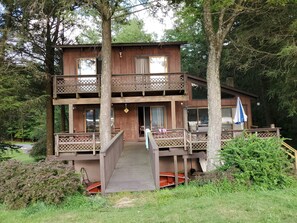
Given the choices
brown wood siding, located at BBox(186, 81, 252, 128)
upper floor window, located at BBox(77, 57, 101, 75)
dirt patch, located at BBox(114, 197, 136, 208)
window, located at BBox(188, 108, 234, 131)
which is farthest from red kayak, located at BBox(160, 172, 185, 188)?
upper floor window, located at BBox(77, 57, 101, 75)

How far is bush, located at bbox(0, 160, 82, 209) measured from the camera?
6258 mm

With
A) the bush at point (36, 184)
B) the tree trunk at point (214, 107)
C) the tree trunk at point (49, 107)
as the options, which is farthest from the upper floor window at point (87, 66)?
the bush at point (36, 184)

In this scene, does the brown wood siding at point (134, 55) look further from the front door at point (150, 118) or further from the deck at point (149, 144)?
the deck at point (149, 144)

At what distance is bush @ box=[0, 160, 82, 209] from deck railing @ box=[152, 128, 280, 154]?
6590 millimetres

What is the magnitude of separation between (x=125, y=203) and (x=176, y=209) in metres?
1.58

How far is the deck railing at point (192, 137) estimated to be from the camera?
12688mm

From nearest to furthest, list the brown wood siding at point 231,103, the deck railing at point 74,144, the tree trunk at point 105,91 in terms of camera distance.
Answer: the tree trunk at point 105,91 < the deck railing at point 74,144 < the brown wood siding at point 231,103

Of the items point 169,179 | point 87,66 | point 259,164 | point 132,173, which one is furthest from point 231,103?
point 259,164

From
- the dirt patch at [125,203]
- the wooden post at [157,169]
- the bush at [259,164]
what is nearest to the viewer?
the dirt patch at [125,203]

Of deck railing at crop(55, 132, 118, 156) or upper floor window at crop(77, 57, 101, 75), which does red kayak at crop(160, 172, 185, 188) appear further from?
upper floor window at crop(77, 57, 101, 75)

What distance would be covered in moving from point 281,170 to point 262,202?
6.73ft

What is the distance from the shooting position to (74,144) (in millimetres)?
13039

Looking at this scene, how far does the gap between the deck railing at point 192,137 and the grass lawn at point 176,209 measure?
5.77m

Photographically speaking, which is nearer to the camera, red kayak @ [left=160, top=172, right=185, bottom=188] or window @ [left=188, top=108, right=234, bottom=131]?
red kayak @ [left=160, top=172, right=185, bottom=188]
